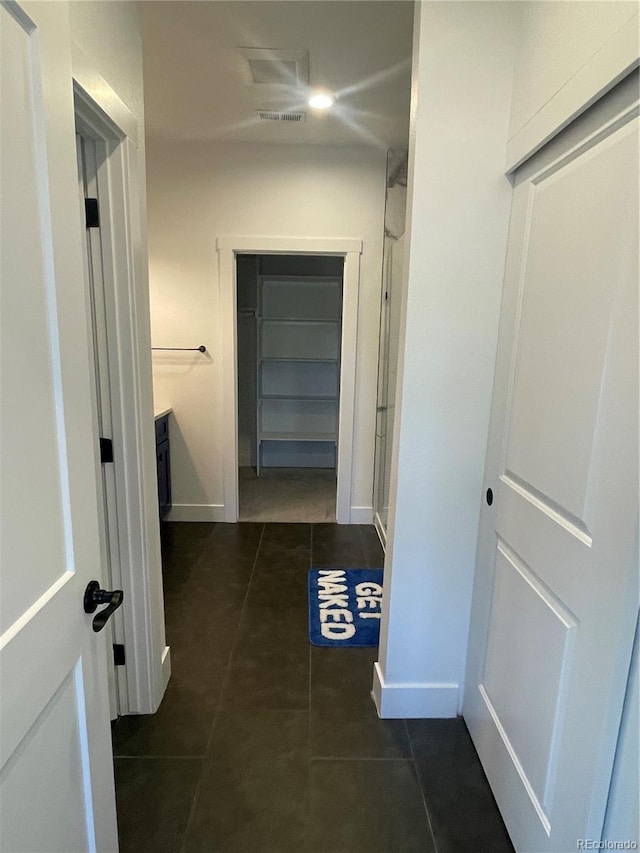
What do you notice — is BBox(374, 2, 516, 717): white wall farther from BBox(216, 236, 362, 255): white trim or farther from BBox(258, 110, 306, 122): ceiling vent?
BBox(216, 236, 362, 255): white trim

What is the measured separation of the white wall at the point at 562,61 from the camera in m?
0.93

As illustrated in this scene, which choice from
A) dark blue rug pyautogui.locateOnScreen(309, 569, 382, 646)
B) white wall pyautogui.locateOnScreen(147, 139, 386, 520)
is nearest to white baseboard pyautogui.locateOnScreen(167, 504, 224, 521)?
white wall pyautogui.locateOnScreen(147, 139, 386, 520)

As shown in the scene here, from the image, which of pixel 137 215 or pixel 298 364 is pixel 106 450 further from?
pixel 298 364

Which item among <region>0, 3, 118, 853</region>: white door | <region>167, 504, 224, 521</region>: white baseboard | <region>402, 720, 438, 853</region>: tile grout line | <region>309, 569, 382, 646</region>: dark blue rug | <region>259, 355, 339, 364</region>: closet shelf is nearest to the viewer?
<region>0, 3, 118, 853</region>: white door

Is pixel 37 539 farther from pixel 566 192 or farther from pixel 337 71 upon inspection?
pixel 337 71

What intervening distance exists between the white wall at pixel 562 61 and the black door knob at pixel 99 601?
1.45 meters

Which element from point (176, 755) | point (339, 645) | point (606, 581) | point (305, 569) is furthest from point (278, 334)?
point (606, 581)

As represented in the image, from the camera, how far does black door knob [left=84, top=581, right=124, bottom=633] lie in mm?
928

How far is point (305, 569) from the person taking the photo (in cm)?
294

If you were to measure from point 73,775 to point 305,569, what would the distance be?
6.81 feet

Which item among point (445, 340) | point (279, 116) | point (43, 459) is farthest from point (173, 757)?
point (279, 116)

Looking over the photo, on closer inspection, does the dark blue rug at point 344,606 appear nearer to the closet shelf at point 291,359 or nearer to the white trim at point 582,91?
the white trim at point 582,91

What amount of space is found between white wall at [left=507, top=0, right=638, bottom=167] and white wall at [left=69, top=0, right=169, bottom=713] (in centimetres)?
118

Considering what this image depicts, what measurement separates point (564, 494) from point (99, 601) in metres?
1.07
